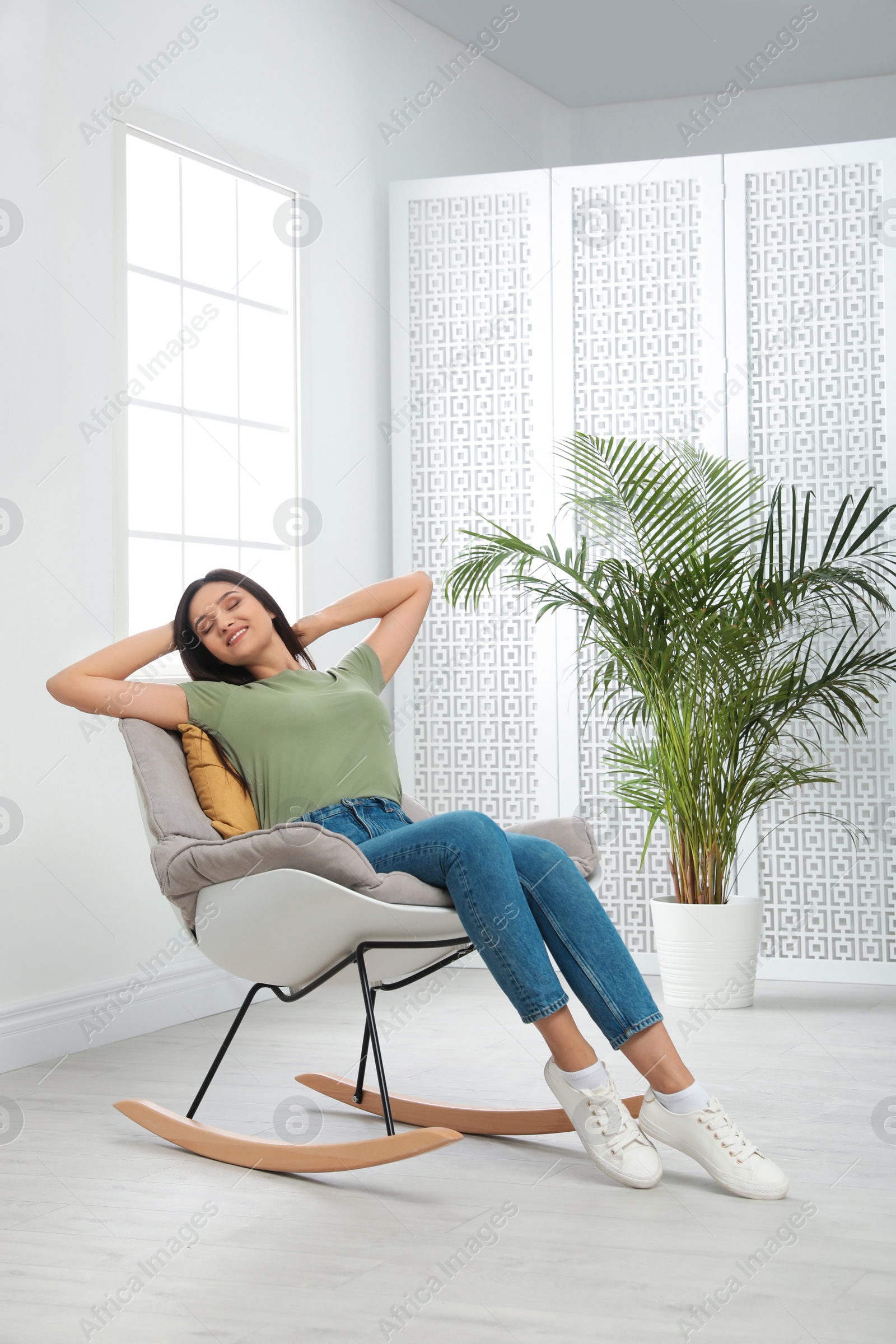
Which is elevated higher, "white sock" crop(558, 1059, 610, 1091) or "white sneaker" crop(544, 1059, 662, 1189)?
"white sock" crop(558, 1059, 610, 1091)

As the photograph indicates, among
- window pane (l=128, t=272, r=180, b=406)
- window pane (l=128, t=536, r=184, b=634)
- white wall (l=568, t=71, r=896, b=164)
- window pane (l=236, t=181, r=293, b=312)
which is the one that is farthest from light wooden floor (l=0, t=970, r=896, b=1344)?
white wall (l=568, t=71, r=896, b=164)

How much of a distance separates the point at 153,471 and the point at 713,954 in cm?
194

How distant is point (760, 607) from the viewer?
3418 millimetres

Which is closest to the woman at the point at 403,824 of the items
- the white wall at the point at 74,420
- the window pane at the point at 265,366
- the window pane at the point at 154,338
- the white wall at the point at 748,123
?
the white wall at the point at 74,420

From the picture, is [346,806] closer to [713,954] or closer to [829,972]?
[713,954]

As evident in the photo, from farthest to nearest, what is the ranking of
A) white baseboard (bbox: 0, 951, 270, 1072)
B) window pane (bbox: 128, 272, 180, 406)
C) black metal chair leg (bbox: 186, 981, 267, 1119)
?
window pane (bbox: 128, 272, 180, 406)
white baseboard (bbox: 0, 951, 270, 1072)
black metal chair leg (bbox: 186, 981, 267, 1119)

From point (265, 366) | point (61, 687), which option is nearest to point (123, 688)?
point (61, 687)

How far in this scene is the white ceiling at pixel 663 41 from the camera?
459cm

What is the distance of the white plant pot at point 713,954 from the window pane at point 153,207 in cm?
217

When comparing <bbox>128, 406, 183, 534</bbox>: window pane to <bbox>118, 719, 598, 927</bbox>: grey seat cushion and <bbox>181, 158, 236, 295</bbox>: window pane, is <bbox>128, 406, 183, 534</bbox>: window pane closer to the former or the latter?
<bbox>181, 158, 236, 295</bbox>: window pane

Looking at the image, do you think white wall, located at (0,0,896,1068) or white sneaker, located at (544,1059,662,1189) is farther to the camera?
white wall, located at (0,0,896,1068)

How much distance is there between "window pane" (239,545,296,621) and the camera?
3.88m

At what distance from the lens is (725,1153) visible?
202cm

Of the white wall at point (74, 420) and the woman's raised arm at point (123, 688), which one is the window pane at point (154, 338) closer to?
the white wall at point (74, 420)
